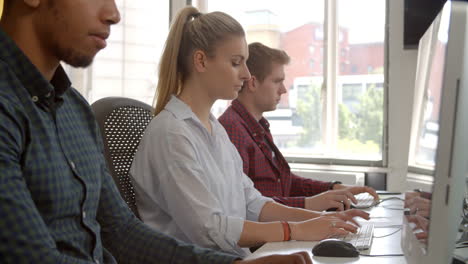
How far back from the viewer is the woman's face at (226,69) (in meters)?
1.61

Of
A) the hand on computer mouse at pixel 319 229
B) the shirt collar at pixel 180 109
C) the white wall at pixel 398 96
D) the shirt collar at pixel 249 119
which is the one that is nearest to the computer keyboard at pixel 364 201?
the shirt collar at pixel 249 119

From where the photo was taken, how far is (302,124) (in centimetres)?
389

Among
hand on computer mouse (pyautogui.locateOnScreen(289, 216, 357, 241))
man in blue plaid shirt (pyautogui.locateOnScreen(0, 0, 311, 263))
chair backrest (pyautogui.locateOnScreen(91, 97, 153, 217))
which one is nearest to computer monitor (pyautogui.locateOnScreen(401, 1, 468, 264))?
man in blue plaid shirt (pyautogui.locateOnScreen(0, 0, 311, 263))

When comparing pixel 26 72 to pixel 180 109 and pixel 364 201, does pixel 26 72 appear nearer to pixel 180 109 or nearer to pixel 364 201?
pixel 180 109

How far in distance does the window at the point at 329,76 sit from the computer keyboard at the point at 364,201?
149 cm

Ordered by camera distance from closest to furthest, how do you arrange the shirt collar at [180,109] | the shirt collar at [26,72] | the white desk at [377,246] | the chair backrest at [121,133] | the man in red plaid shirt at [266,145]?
the shirt collar at [26,72] → the white desk at [377,246] → the chair backrest at [121,133] → the shirt collar at [180,109] → the man in red plaid shirt at [266,145]

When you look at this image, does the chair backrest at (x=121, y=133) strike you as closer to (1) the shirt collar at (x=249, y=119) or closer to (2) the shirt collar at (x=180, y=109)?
(2) the shirt collar at (x=180, y=109)

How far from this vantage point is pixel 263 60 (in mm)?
2316

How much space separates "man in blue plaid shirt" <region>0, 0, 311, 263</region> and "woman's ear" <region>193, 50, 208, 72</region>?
545 millimetres

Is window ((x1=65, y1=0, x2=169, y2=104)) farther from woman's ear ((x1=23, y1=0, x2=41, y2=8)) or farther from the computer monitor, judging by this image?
the computer monitor

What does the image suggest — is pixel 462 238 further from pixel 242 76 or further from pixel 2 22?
pixel 2 22

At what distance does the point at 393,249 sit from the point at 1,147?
90 centimetres

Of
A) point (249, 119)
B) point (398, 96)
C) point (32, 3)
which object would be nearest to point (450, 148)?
point (32, 3)

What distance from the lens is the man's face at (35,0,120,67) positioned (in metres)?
0.94
